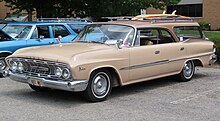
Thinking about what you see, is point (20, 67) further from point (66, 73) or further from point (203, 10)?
point (203, 10)

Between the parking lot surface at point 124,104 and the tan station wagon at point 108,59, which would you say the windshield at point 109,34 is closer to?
the tan station wagon at point 108,59

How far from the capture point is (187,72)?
9242mm

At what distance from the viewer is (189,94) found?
7.66 m

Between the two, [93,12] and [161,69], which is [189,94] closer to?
[161,69]

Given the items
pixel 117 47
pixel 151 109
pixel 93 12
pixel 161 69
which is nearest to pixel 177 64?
pixel 161 69

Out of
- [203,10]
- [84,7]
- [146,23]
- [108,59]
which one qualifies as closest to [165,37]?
[146,23]

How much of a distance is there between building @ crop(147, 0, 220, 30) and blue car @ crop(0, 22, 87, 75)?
21.9 m

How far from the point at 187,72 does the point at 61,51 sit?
3.68 m

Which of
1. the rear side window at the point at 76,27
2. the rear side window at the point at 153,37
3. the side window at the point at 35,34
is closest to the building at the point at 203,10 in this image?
the rear side window at the point at 76,27

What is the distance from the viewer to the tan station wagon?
259 inches

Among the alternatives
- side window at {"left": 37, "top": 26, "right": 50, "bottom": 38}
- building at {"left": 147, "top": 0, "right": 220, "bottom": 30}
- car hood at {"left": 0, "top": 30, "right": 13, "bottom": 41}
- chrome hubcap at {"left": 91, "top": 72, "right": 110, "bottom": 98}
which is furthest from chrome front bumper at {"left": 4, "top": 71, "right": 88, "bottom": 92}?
building at {"left": 147, "top": 0, "right": 220, "bottom": 30}

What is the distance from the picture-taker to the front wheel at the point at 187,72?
904 cm

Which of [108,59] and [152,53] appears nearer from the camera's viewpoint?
[108,59]

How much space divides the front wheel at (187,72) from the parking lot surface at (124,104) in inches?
10.8
